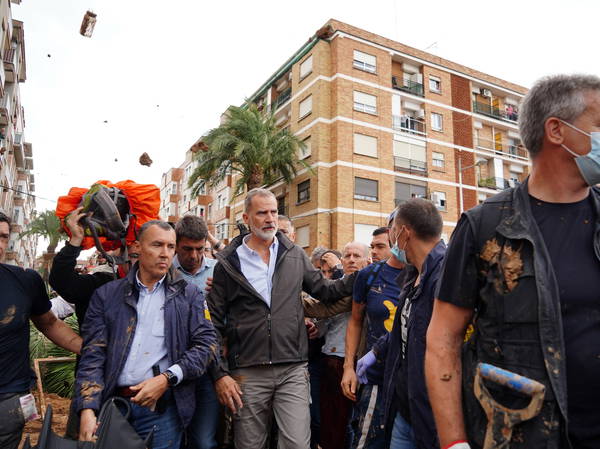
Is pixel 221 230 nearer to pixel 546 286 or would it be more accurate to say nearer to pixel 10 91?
pixel 10 91

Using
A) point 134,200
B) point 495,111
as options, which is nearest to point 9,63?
point 134,200

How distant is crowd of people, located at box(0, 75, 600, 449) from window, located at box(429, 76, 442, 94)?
28.2 meters

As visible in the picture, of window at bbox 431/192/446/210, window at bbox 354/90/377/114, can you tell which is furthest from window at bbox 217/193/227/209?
window at bbox 431/192/446/210

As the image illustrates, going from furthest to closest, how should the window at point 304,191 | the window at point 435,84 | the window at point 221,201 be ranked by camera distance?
the window at point 221,201 → the window at point 435,84 → the window at point 304,191

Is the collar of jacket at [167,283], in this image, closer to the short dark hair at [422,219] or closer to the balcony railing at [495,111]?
the short dark hair at [422,219]

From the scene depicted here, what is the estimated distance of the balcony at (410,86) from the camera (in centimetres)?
2912

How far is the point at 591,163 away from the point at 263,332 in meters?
2.55

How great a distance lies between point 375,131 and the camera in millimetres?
27188

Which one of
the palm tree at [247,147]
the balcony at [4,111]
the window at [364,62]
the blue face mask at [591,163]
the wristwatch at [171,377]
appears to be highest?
the window at [364,62]

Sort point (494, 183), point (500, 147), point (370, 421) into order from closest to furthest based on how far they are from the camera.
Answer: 1. point (370, 421)
2. point (494, 183)
3. point (500, 147)

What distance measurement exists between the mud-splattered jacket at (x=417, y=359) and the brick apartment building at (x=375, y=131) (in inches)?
858

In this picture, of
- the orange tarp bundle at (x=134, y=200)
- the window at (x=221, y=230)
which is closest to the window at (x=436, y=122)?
the window at (x=221, y=230)

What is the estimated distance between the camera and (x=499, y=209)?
5.67 feet

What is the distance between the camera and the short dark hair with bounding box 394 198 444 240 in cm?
286
